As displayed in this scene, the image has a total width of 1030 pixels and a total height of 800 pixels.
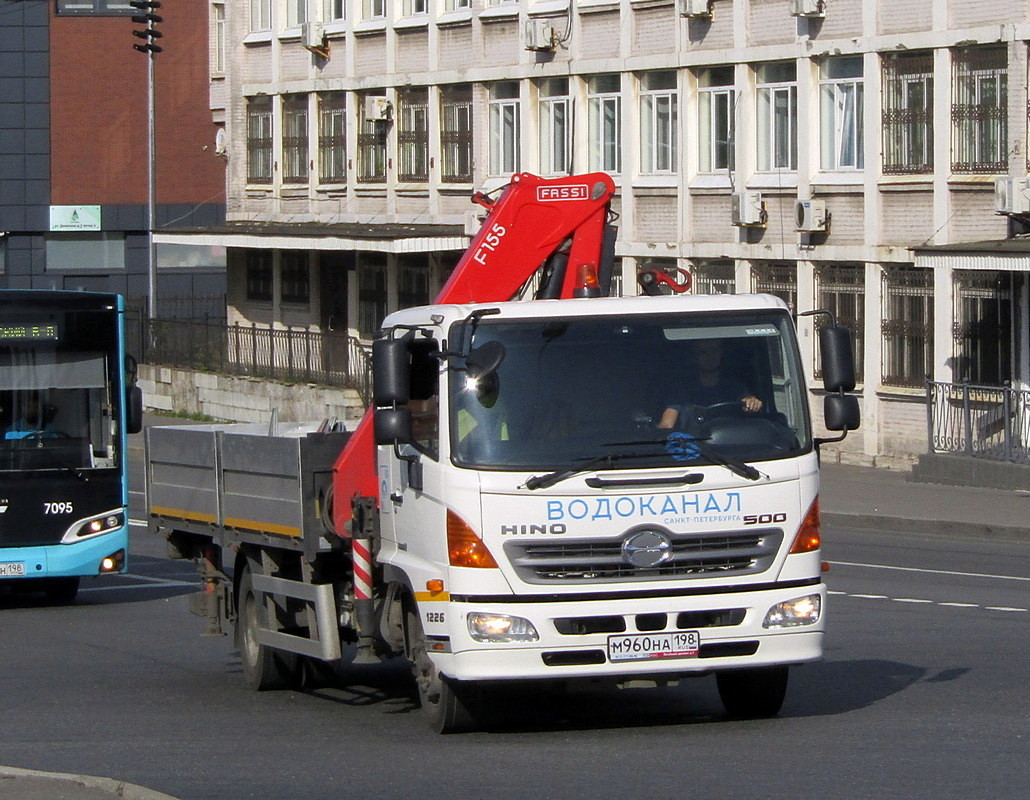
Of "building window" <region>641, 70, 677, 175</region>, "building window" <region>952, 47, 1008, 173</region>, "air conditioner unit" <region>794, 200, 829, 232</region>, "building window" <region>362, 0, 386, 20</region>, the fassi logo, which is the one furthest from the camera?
"building window" <region>362, 0, 386, 20</region>

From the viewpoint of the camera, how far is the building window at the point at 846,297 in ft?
95.7

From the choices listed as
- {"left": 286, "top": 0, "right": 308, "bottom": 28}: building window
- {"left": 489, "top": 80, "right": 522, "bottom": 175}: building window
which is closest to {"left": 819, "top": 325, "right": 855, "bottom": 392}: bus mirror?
{"left": 489, "top": 80, "right": 522, "bottom": 175}: building window

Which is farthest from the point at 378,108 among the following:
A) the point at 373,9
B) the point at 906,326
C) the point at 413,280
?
the point at 906,326

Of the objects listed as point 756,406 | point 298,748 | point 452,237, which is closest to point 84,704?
point 298,748

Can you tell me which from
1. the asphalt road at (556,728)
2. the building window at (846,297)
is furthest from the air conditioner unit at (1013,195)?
the asphalt road at (556,728)

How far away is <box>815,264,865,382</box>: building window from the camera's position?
29.2 metres

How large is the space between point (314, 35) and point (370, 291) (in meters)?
5.35

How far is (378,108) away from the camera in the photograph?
127 ft

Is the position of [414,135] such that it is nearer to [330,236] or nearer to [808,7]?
[330,236]

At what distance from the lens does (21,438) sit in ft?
55.3

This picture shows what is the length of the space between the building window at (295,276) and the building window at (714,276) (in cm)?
1291

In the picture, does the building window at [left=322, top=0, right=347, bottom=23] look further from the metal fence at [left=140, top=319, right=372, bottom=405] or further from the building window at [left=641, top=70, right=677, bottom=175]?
the building window at [left=641, top=70, right=677, bottom=175]

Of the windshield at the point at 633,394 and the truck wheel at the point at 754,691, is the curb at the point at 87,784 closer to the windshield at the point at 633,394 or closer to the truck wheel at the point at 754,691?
the windshield at the point at 633,394

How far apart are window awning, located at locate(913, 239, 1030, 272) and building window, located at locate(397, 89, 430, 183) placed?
1423 cm
